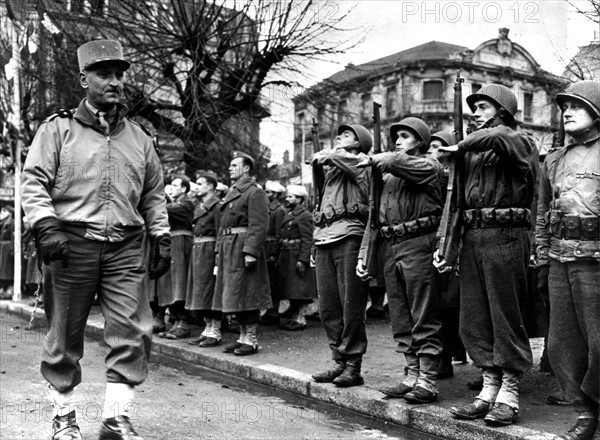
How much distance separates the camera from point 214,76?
1678cm

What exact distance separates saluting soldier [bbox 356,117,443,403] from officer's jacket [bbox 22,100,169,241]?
2107 mm

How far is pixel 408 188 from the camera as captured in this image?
6.32 m

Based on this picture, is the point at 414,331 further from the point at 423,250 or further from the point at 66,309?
the point at 66,309

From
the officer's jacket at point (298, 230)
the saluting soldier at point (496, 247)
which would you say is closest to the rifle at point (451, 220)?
the saluting soldier at point (496, 247)

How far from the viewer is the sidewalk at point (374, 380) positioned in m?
5.37

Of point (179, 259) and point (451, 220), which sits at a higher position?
point (451, 220)

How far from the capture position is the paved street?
5414mm

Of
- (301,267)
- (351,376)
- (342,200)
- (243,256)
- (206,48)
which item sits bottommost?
(351,376)

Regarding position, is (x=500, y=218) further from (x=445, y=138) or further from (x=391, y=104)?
(x=391, y=104)

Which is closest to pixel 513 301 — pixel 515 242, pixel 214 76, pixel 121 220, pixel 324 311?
pixel 515 242

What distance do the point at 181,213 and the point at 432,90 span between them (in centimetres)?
4086

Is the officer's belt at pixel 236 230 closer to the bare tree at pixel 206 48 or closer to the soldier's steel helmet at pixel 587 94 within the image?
the soldier's steel helmet at pixel 587 94

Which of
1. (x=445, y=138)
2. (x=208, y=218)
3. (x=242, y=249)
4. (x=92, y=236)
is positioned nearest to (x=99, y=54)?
(x=92, y=236)

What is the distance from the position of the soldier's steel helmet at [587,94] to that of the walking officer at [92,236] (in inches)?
113
